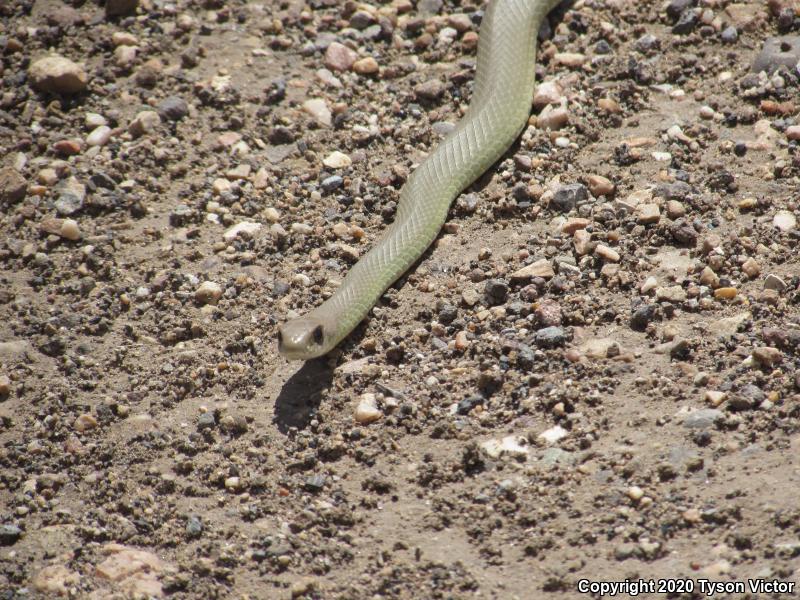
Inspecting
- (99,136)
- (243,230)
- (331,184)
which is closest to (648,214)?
(331,184)

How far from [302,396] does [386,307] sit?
2.99 feet

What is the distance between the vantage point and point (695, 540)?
13.7 feet

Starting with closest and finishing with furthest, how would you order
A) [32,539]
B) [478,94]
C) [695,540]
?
[695,540] → [32,539] → [478,94]

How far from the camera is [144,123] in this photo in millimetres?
7332

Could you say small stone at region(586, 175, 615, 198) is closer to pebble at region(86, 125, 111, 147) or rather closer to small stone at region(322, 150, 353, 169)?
small stone at region(322, 150, 353, 169)

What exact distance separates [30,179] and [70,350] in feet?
6.15

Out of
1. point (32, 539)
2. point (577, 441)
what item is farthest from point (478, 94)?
point (32, 539)

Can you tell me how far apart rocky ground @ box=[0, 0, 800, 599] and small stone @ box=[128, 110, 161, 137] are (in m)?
0.04

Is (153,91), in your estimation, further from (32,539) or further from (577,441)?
(577,441)

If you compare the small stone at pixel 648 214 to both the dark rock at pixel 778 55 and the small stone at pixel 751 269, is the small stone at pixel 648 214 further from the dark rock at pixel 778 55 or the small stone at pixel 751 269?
the dark rock at pixel 778 55

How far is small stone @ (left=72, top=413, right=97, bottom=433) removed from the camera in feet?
18.1

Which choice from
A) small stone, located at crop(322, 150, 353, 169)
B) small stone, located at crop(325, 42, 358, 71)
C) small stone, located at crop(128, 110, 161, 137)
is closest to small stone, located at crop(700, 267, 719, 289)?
small stone, located at crop(322, 150, 353, 169)

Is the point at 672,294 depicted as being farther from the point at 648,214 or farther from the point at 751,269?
the point at 648,214

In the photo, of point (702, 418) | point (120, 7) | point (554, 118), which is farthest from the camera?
point (120, 7)
